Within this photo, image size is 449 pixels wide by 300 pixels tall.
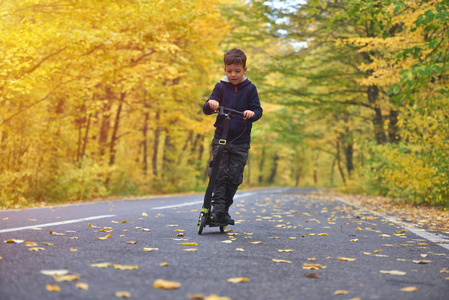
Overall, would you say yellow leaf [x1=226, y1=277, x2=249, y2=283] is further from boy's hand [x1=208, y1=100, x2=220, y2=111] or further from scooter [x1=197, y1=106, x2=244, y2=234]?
boy's hand [x1=208, y1=100, x2=220, y2=111]

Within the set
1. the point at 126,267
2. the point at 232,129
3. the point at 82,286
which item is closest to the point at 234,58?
the point at 232,129

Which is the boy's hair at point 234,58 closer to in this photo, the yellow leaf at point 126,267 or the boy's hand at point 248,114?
the boy's hand at point 248,114

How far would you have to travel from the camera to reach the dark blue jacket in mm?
5273

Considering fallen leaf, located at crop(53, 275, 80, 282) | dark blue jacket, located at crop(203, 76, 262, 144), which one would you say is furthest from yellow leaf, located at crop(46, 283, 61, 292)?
Result: dark blue jacket, located at crop(203, 76, 262, 144)

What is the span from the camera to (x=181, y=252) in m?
4.02

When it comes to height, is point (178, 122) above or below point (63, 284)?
above

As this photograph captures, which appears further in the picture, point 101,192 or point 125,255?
point 101,192

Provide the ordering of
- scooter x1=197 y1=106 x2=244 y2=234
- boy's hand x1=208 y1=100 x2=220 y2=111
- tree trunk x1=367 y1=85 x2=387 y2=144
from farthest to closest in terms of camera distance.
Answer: tree trunk x1=367 y1=85 x2=387 y2=144
scooter x1=197 y1=106 x2=244 y2=234
boy's hand x1=208 y1=100 x2=220 y2=111

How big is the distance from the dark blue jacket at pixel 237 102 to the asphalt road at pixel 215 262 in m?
1.17

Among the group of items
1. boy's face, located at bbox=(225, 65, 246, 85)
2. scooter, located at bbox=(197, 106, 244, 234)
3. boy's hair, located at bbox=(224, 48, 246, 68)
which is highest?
boy's hair, located at bbox=(224, 48, 246, 68)

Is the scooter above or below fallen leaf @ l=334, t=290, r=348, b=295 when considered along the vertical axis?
above

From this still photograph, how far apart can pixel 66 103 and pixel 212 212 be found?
1069cm

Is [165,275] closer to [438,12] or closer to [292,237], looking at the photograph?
[292,237]

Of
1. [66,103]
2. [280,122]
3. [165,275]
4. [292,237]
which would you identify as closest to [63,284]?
[165,275]
